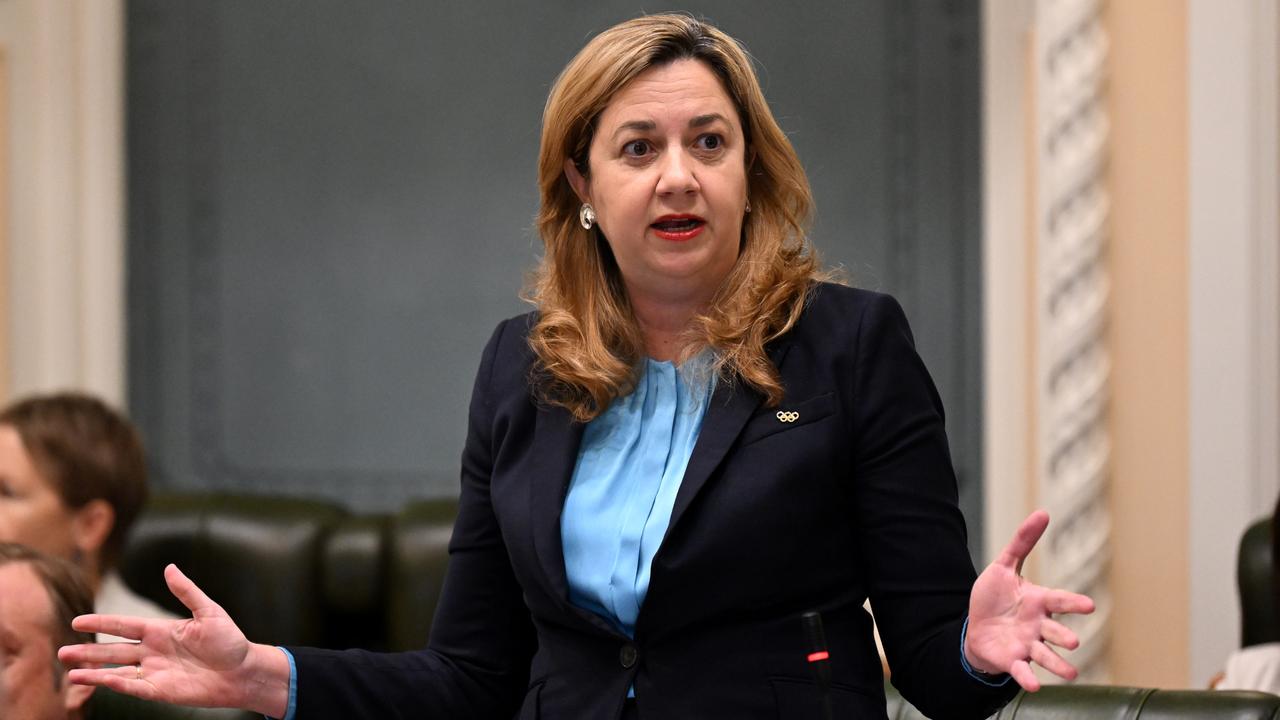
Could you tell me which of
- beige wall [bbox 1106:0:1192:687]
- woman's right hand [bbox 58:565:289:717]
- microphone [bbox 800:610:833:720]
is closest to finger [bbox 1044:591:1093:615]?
microphone [bbox 800:610:833:720]

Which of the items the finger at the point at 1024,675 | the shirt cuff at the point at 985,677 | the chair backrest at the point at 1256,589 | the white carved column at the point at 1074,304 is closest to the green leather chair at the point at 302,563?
the white carved column at the point at 1074,304

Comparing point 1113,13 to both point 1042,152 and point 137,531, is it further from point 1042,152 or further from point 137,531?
point 137,531

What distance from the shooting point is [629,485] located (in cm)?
180

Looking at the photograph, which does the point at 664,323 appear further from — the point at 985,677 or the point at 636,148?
the point at 985,677

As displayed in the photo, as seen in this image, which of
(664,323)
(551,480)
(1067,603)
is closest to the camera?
(1067,603)

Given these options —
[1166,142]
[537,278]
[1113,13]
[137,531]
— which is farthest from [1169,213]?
[137,531]

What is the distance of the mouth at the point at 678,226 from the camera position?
1810 mm

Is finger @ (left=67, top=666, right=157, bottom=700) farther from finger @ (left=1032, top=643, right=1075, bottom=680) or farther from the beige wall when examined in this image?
the beige wall

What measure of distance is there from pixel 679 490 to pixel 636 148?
1.40ft

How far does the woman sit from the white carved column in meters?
1.68

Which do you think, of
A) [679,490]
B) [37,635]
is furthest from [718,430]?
[37,635]

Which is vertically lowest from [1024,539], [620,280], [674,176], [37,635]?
[37,635]

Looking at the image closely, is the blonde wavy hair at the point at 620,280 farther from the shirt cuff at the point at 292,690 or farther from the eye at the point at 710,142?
the shirt cuff at the point at 292,690

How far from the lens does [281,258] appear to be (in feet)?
15.1
